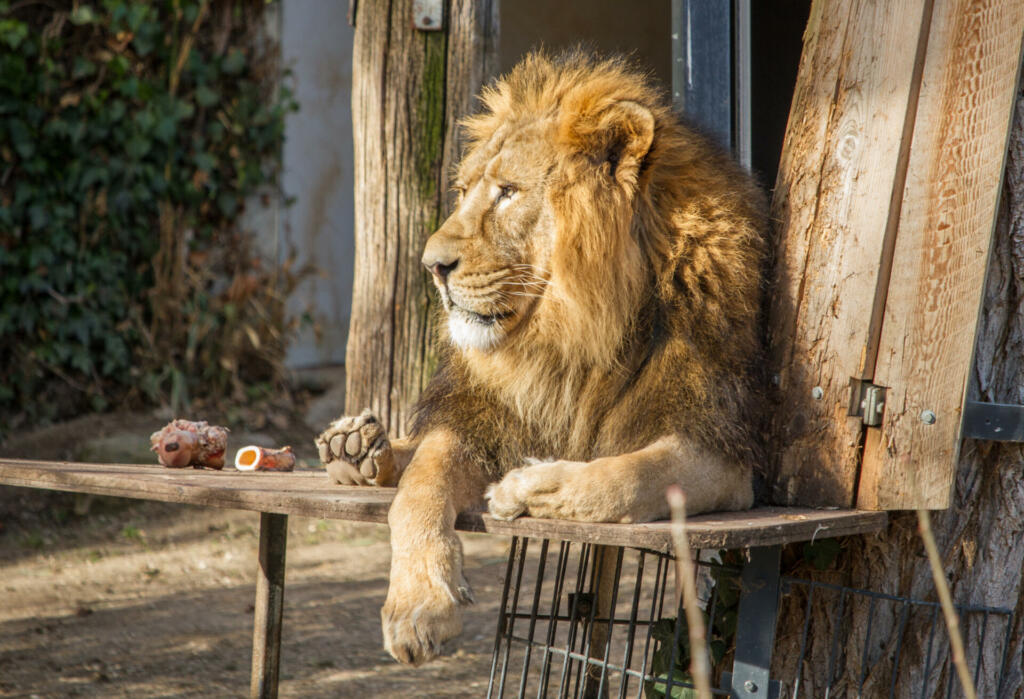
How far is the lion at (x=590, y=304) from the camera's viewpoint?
8.48 ft

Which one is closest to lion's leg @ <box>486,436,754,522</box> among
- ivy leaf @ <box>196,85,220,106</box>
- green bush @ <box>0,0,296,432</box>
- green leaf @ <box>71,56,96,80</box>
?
green bush @ <box>0,0,296,432</box>

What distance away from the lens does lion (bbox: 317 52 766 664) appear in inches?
102

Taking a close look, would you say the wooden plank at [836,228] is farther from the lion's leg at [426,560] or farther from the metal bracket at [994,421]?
the lion's leg at [426,560]

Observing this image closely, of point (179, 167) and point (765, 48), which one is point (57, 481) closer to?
point (765, 48)

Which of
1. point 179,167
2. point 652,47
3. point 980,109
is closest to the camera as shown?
point 980,109

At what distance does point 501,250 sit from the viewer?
2.74 m

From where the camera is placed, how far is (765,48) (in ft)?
16.4

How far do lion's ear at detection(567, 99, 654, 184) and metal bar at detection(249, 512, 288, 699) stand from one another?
1471mm

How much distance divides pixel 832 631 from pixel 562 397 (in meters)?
0.92

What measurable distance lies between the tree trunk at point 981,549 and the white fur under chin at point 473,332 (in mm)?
1065

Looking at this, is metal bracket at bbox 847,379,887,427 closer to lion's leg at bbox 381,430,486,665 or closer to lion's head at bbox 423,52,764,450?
lion's head at bbox 423,52,764,450

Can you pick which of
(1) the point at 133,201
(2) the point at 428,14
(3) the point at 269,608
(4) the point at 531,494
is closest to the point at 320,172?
(1) the point at 133,201

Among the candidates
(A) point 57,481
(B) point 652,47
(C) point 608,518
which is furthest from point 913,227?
(B) point 652,47

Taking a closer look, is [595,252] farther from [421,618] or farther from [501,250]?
[421,618]
